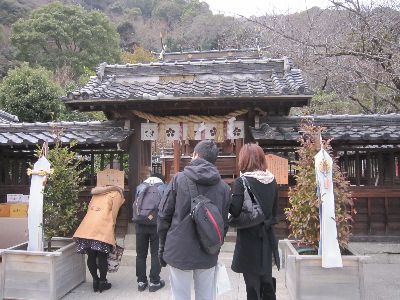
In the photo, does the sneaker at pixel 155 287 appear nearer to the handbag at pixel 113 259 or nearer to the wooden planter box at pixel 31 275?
the handbag at pixel 113 259

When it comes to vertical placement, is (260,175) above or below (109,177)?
above

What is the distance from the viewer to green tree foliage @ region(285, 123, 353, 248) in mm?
5250

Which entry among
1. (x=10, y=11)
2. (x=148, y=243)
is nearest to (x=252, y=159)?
(x=148, y=243)

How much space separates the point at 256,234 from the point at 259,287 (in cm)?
62

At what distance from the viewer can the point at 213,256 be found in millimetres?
3775

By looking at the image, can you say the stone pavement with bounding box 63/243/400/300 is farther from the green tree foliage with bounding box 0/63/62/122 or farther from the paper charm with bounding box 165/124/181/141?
the green tree foliage with bounding box 0/63/62/122

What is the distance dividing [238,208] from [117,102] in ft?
13.5

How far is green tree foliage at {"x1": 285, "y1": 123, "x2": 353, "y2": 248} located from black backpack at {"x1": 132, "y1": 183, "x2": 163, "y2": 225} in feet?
6.29

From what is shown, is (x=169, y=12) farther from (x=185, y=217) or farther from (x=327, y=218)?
(x=185, y=217)

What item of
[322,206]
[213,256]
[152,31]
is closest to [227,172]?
[322,206]

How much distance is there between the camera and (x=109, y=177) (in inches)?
287

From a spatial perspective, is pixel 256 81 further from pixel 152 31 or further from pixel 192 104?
pixel 152 31

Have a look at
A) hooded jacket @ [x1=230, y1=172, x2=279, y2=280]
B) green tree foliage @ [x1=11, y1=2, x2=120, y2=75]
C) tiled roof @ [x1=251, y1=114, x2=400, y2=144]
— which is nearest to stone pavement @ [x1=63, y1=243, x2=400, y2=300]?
hooded jacket @ [x1=230, y1=172, x2=279, y2=280]

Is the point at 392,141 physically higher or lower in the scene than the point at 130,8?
lower
